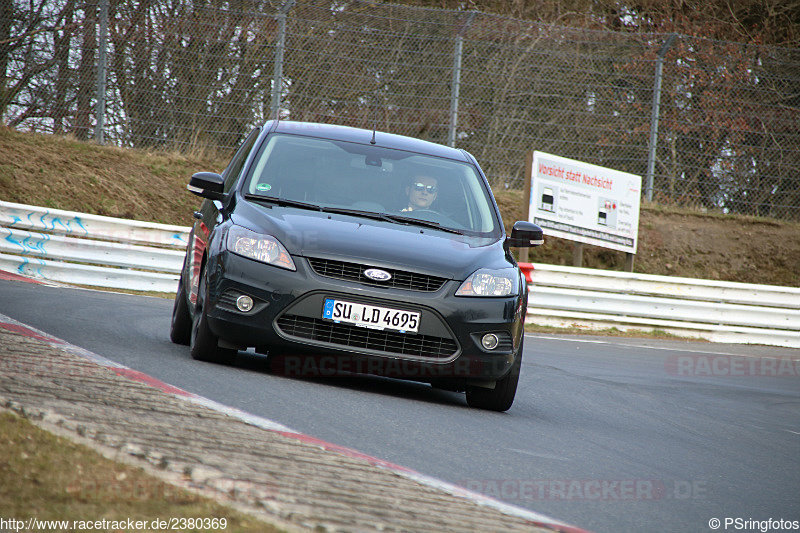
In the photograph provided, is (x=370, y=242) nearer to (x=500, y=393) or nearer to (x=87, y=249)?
(x=500, y=393)

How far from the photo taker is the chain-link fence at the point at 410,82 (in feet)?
55.1

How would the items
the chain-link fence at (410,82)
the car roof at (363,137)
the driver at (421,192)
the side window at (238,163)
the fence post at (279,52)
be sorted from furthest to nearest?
the fence post at (279,52)
the chain-link fence at (410,82)
the car roof at (363,137)
the side window at (238,163)
the driver at (421,192)

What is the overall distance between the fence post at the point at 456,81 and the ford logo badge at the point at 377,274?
37.3 ft

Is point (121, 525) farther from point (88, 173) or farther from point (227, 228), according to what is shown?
point (88, 173)

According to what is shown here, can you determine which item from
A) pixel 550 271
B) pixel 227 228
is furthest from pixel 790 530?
pixel 550 271

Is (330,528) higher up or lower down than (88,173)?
lower down

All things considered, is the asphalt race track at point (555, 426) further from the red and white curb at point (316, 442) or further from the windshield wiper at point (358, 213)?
the windshield wiper at point (358, 213)

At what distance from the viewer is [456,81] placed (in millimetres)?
17391

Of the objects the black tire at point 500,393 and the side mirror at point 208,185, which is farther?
the side mirror at point 208,185

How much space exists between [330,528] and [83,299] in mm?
8167

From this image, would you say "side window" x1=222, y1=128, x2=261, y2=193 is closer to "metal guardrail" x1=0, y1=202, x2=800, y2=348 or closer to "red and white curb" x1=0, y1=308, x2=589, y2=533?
"red and white curb" x1=0, y1=308, x2=589, y2=533

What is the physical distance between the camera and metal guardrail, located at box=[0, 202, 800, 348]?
1386 cm

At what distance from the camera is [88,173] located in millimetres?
17391

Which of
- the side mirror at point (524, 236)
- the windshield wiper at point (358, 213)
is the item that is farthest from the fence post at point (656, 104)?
the windshield wiper at point (358, 213)
